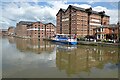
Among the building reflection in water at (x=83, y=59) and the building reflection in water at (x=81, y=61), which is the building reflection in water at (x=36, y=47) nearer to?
the building reflection in water at (x=83, y=59)

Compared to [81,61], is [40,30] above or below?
above

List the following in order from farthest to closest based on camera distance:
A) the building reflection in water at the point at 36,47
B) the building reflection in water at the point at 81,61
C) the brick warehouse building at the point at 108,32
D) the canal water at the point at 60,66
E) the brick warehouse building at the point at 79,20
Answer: the brick warehouse building at the point at 79,20 → the brick warehouse building at the point at 108,32 → the building reflection in water at the point at 36,47 → the building reflection in water at the point at 81,61 → the canal water at the point at 60,66

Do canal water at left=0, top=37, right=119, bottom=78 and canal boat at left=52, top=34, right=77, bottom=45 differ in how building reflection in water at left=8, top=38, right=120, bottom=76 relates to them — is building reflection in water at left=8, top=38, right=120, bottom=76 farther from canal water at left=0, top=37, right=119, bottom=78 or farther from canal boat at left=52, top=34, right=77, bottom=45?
canal boat at left=52, top=34, right=77, bottom=45

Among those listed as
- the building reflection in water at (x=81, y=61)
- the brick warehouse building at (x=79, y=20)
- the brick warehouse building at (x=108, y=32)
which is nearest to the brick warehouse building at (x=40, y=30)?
the brick warehouse building at (x=79, y=20)

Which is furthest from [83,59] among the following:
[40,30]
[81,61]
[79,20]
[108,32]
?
[40,30]

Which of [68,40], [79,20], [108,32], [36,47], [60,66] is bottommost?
[60,66]

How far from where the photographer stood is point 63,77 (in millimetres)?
10102

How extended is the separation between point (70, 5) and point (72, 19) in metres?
4.31

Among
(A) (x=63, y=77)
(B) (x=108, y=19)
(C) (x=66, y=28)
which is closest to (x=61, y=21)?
(C) (x=66, y=28)

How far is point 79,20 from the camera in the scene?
48938 millimetres

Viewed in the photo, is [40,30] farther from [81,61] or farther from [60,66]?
[60,66]

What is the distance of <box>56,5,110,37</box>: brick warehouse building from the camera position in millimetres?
48969

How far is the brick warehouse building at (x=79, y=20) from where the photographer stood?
49.0 m

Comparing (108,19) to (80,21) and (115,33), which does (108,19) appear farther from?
(115,33)
